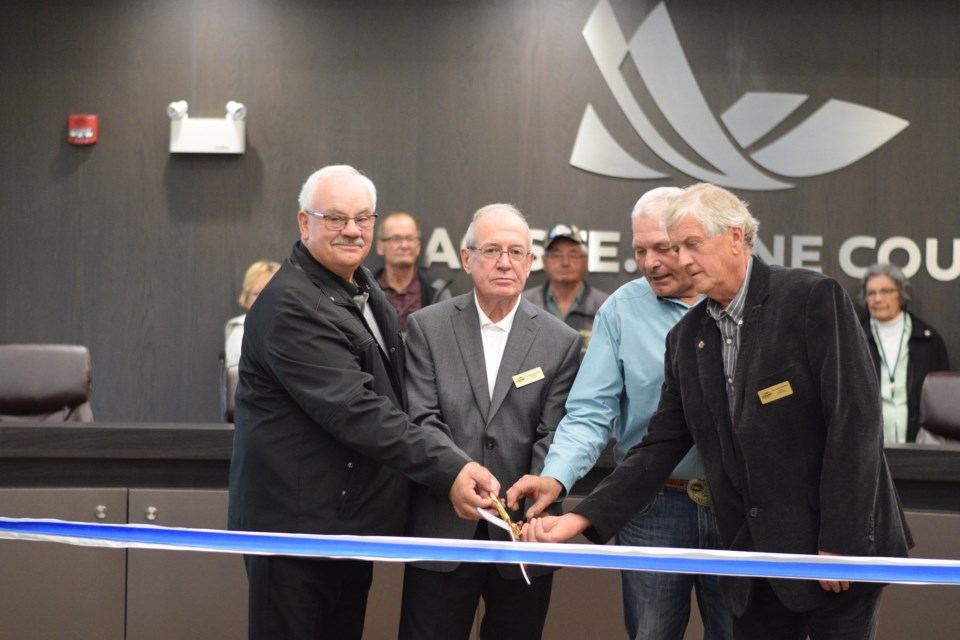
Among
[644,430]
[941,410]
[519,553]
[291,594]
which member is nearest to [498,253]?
[644,430]

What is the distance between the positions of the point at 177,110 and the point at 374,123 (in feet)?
4.10

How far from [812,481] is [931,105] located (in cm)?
548

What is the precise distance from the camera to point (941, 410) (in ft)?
14.1

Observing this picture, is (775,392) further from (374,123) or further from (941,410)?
(374,123)

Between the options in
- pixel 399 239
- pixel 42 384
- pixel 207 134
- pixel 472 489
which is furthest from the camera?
pixel 207 134

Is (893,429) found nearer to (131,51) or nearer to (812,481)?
(812,481)

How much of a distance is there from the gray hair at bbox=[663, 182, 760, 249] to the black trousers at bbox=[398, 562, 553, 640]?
3.32 feet

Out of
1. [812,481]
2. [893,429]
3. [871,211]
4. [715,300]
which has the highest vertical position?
[871,211]

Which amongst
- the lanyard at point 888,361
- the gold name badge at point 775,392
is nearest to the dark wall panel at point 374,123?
the lanyard at point 888,361

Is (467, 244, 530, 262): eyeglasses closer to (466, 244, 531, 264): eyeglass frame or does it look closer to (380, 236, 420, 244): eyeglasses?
(466, 244, 531, 264): eyeglass frame

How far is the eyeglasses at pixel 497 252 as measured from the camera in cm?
279

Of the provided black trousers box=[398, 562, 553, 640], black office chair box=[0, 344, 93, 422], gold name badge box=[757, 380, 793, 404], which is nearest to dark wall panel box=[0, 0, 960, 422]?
black office chair box=[0, 344, 93, 422]

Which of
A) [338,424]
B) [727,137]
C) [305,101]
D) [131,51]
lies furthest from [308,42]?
[338,424]

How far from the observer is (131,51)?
694 cm
